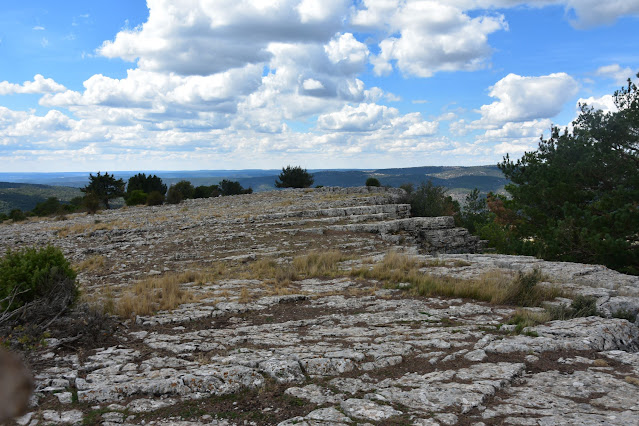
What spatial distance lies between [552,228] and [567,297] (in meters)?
9.47

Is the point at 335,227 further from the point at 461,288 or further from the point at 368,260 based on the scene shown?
the point at 461,288

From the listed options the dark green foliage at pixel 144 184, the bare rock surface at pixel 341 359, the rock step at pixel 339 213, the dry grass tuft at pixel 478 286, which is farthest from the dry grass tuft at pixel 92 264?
the dark green foliage at pixel 144 184

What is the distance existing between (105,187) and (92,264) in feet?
137

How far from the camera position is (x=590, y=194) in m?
18.4

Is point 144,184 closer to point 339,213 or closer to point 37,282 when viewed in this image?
point 339,213

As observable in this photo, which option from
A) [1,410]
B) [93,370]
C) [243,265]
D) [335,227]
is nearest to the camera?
[1,410]

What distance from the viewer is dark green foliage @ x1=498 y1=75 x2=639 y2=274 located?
16.2m

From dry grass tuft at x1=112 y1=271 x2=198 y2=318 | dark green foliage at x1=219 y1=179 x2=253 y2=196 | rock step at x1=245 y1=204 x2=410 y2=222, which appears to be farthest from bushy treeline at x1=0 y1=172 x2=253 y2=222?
dry grass tuft at x1=112 y1=271 x2=198 y2=318

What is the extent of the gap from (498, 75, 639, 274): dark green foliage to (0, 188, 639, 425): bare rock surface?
4.81 m

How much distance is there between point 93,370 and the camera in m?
5.64

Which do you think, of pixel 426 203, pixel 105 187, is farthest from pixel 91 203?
pixel 426 203

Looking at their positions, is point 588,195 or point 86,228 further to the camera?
point 86,228

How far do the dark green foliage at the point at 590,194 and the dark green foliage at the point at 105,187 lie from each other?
1888 inches

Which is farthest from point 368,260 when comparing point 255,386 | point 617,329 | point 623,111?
point 623,111
